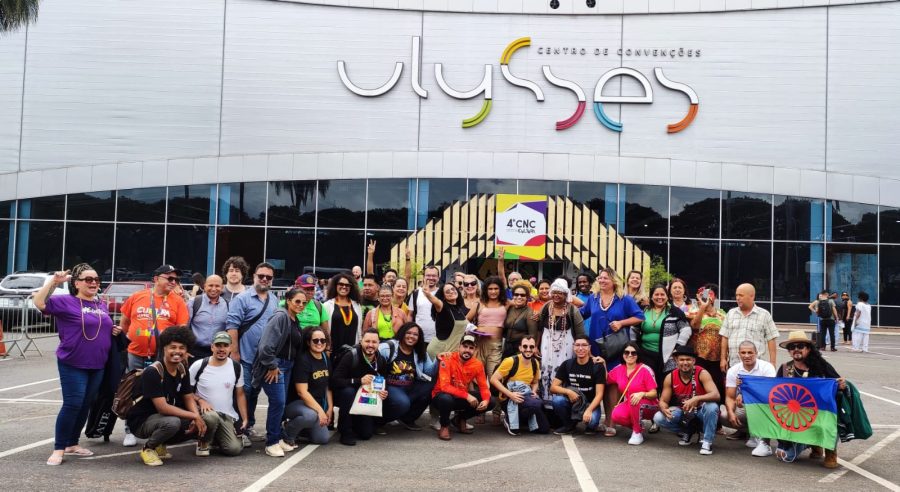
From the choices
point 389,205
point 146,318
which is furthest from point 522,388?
point 389,205

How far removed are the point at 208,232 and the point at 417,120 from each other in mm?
9115

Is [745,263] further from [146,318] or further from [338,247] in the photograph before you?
[146,318]

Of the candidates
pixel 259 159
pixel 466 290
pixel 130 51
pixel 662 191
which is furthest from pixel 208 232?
pixel 466 290

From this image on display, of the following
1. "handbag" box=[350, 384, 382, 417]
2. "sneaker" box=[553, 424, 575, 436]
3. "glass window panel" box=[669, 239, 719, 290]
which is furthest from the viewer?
"glass window panel" box=[669, 239, 719, 290]

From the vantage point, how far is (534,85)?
28.3m

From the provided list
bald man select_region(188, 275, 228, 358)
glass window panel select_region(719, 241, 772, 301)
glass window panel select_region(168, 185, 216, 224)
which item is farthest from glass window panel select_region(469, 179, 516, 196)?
bald man select_region(188, 275, 228, 358)

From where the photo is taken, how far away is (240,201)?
28.2 m

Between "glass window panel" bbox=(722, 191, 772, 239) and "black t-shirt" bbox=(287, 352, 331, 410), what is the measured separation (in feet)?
76.7

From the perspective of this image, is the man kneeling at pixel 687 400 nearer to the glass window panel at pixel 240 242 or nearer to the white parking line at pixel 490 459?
the white parking line at pixel 490 459

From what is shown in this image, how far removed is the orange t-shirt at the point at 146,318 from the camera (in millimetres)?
7441

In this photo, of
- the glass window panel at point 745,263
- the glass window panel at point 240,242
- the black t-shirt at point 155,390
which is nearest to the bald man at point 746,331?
the black t-shirt at point 155,390

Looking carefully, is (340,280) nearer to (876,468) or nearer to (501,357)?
(501,357)

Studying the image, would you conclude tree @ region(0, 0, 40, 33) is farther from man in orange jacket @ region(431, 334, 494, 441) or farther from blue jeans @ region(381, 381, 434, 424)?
man in orange jacket @ region(431, 334, 494, 441)

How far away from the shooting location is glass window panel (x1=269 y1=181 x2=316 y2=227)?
92.0 feet
